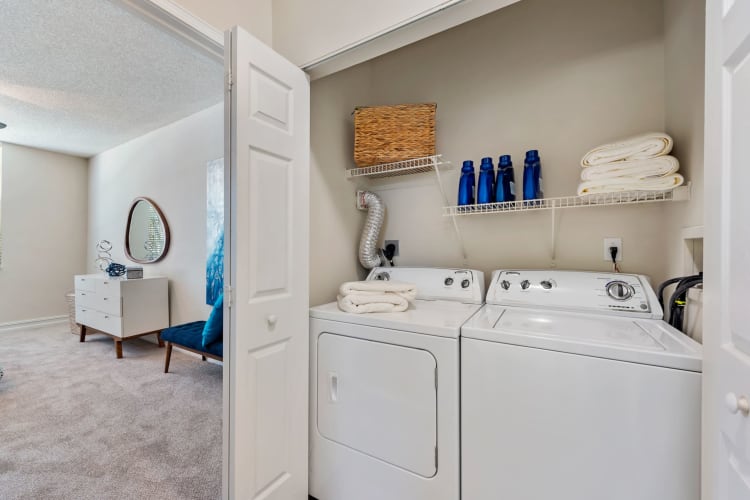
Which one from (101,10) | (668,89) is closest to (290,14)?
(101,10)

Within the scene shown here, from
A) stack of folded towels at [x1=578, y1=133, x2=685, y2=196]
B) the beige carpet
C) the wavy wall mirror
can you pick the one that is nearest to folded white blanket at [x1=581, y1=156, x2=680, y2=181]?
stack of folded towels at [x1=578, y1=133, x2=685, y2=196]

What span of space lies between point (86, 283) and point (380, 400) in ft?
14.0

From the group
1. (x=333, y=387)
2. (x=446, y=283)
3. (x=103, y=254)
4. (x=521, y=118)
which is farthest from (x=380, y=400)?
(x=103, y=254)

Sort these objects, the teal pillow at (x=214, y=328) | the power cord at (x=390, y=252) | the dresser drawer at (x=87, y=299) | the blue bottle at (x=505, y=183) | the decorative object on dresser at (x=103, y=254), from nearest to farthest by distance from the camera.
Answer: the blue bottle at (x=505, y=183) < the power cord at (x=390, y=252) < the teal pillow at (x=214, y=328) < the dresser drawer at (x=87, y=299) < the decorative object on dresser at (x=103, y=254)

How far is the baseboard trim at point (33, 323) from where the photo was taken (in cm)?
426

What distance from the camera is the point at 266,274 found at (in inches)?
48.5

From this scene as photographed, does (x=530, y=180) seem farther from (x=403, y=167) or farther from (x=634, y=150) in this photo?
(x=403, y=167)

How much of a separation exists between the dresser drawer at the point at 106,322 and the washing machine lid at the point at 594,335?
3799 millimetres

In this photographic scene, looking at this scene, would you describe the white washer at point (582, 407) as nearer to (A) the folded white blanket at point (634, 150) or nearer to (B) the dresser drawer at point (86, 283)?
(A) the folded white blanket at point (634, 150)

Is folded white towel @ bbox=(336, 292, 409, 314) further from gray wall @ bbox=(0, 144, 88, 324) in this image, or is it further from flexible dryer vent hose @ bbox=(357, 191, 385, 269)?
gray wall @ bbox=(0, 144, 88, 324)

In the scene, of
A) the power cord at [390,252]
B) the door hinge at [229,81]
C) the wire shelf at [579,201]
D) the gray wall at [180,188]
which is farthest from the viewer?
the gray wall at [180,188]

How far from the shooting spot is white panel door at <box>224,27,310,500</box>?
1.11 m

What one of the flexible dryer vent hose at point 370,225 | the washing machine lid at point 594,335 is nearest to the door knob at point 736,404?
the washing machine lid at point 594,335

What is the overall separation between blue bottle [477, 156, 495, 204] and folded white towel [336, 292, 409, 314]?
697 millimetres
